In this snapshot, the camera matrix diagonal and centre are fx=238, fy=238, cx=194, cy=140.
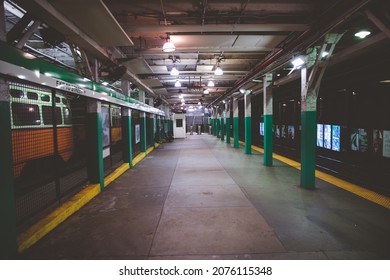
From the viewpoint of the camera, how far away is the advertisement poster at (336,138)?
27.2ft

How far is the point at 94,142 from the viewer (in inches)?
260

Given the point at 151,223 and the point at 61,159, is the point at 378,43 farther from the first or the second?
the point at 61,159

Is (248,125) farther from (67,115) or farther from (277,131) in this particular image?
(67,115)

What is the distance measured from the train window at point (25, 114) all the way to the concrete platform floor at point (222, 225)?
2808 millimetres

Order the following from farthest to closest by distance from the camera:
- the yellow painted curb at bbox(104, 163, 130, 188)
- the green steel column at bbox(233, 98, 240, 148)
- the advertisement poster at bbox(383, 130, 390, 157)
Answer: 1. the green steel column at bbox(233, 98, 240, 148)
2. the yellow painted curb at bbox(104, 163, 130, 188)
3. the advertisement poster at bbox(383, 130, 390, 157)

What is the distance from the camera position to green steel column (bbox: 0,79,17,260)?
313 cm

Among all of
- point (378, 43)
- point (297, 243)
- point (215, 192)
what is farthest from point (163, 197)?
point (378, 43)

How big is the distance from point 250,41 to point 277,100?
7.32 meters

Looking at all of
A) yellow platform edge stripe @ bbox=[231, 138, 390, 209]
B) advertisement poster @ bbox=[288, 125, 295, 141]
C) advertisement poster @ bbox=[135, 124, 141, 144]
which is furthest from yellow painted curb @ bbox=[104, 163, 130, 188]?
advertisement poster @ bbox=[288, 125, 295, 141]

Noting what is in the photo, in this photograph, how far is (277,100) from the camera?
13.5 metres

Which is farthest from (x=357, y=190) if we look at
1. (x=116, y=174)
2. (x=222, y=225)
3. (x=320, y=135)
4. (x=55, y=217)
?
(x=116, y=174)

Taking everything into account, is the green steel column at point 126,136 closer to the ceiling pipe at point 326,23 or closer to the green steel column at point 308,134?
the ceiling pipe at point 326,23

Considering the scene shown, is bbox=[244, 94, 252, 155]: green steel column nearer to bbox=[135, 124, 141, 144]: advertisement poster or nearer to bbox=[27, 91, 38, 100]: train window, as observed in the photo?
bbox=[135, 124, 141, 144]: advertisement poster

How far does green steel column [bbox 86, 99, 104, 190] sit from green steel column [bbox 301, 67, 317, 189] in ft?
18.7
